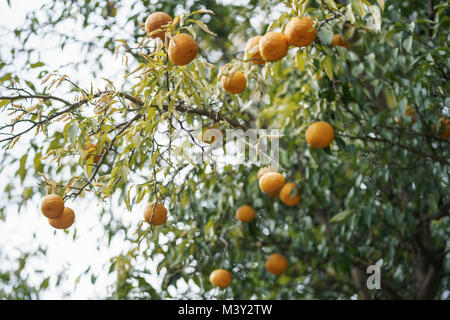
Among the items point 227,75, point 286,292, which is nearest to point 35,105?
point 227,75

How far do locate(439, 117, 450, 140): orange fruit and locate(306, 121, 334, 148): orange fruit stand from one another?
86cm

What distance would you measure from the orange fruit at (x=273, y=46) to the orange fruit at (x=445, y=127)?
4.39ft

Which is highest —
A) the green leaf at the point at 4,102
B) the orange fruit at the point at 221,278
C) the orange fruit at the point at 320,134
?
the green leaf at the point at 4,102

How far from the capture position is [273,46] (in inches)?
53.3

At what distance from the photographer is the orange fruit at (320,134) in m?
1.78

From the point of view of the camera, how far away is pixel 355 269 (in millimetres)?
3146

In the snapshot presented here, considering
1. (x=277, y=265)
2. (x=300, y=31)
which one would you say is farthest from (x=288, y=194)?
(x=300, y=31)

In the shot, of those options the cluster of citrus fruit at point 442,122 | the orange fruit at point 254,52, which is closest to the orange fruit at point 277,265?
the cluster of citrus fruit at point 442,122

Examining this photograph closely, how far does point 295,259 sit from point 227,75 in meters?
2.24

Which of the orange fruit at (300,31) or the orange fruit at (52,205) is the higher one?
the orange fruit at (300,31)

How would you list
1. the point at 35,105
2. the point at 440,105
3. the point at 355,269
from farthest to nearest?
the point at 355,269 < the point at 440,105 < the point at 35,105

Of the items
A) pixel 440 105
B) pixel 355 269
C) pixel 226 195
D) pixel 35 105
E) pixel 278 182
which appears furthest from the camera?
pixel 355 269

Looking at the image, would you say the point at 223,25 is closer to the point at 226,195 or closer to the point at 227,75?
the point at 226,195

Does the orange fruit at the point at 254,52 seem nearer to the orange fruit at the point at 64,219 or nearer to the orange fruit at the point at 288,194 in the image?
the orange fruit at the point at 64,219
